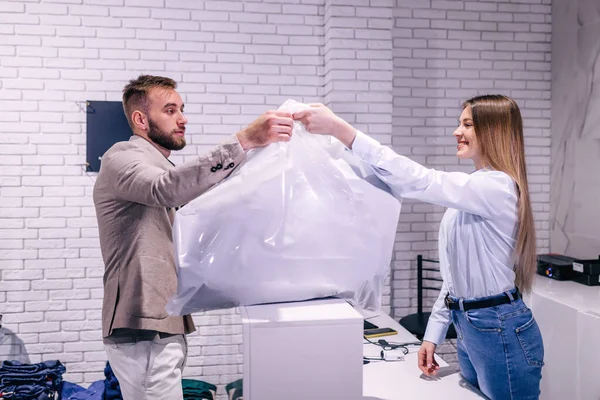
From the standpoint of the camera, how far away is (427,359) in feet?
6.74

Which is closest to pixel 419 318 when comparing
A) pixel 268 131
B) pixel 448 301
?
pixel 448 301

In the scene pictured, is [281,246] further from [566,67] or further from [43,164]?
[566,67]

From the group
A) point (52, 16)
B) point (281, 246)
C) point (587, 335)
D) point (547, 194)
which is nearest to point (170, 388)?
point (281, 246)

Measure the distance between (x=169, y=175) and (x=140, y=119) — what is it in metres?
0.67

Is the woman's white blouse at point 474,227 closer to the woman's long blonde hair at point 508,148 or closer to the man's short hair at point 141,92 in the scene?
the woman's long blonde hair at point 508,148

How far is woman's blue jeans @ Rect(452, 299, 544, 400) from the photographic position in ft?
5.81

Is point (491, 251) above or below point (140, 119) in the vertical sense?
below

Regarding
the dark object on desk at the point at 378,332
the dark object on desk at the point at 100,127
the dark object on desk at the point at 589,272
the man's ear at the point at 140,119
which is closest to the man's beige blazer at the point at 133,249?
the man's ear at the point at 140,119

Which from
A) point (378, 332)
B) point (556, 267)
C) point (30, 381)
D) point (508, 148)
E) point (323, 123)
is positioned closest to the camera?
point (323, 123)

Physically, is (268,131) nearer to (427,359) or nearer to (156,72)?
(427,359)

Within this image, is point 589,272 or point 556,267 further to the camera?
point 556,267

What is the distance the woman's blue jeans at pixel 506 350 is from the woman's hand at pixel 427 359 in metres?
0.22

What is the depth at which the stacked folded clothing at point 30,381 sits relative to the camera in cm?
315

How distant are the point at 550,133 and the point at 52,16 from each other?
383 cm
